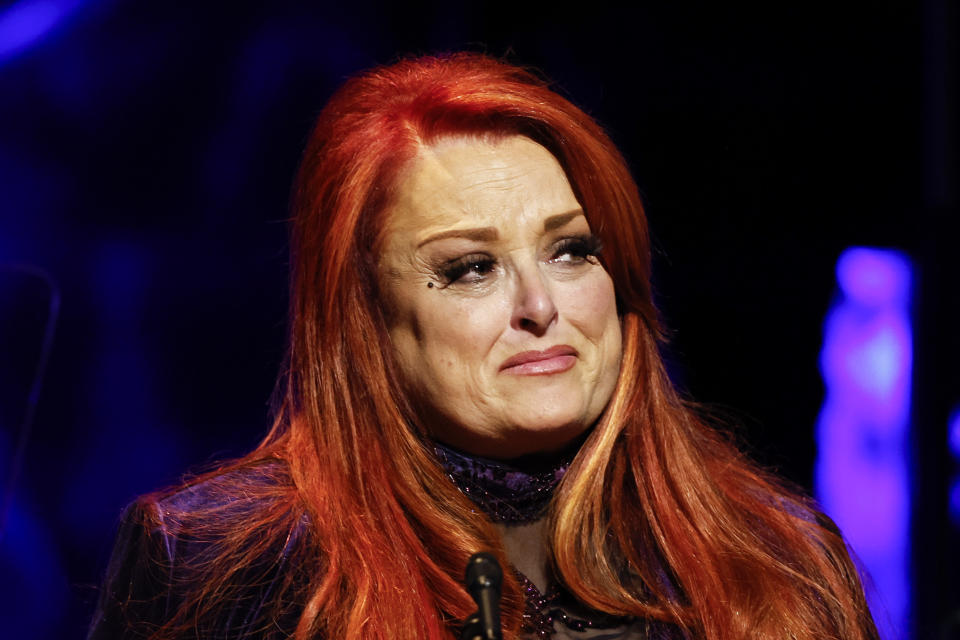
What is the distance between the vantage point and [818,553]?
69.4 inches

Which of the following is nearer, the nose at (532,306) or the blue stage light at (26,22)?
the nose at (532,306)

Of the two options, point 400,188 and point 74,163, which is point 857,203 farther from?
point 74,163

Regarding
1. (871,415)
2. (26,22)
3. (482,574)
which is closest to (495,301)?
(482,574)

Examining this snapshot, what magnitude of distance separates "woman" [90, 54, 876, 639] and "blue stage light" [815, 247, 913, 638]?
1.36 meters

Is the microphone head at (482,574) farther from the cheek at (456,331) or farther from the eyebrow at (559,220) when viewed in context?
the eyebrow at (559,220)

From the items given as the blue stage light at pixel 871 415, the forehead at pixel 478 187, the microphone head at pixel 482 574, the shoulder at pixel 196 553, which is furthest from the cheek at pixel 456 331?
the blue stage light at pixel 871 415

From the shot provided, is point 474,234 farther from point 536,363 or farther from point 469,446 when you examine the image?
point 469,446

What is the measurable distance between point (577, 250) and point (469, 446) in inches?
14.0

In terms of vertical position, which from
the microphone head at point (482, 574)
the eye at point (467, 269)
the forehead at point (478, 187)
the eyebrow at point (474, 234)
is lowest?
the microphone head at point (482, 574)

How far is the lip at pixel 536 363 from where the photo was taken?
1594 mm

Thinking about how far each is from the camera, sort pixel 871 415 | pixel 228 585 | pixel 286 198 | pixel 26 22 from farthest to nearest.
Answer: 1. pixel 871 415
2. pixel 286 198
3. pixel 26 22
4. pixel 228 585

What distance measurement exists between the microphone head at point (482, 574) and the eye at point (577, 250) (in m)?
0.65

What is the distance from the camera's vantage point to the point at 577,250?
1.70 metres

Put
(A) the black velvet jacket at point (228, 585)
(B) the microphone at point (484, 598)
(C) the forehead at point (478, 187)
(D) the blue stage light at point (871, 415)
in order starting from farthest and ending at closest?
(D) the blue stage light at point (871, 415) < (C) the forehead at point (478, 187) < (A) the black velvet jacket at point (228, 585) < (B) the microphone at point (484, 598)
